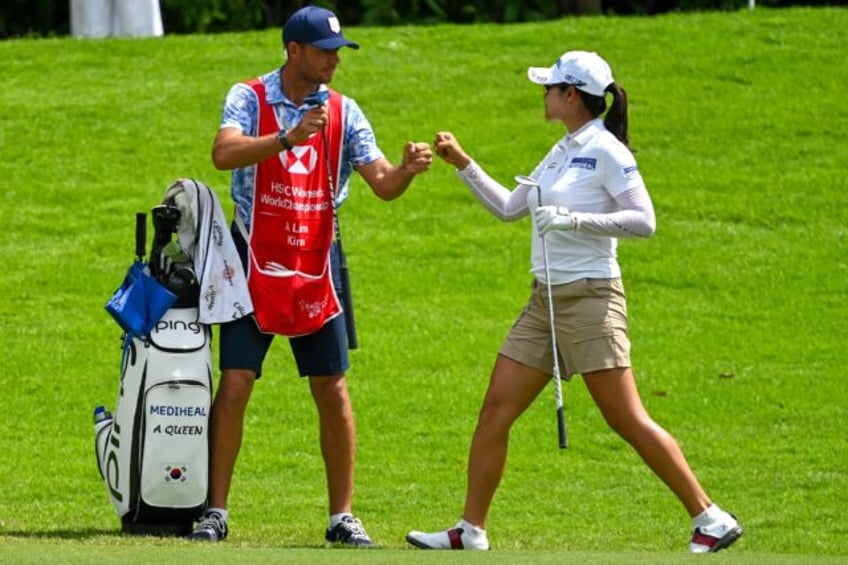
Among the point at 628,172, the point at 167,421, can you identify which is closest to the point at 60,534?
the point at 167,421

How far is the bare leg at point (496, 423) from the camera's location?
7.46 meters

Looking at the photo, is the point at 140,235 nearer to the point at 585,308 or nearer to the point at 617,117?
the point at 585,308

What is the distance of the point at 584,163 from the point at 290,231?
1.14 metres

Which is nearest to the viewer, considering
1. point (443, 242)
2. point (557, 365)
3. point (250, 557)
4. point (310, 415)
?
point (250, 557)

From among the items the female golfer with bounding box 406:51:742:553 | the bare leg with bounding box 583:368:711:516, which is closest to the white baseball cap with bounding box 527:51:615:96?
the female golfer with bounding box 406:51:742:553

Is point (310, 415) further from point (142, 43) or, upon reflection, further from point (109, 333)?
point (142, 43)

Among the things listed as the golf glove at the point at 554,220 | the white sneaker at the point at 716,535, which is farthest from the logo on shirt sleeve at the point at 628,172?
the white sneaker at the point at 716,535

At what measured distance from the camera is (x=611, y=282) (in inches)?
291

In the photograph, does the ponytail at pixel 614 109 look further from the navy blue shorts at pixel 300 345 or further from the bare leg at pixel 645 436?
the navy blue shorts at pixel 300 345

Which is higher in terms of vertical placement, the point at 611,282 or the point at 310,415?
the point at 611,282

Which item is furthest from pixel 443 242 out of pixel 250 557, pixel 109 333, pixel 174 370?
pixel 250 557

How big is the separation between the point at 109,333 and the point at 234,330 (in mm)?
4662

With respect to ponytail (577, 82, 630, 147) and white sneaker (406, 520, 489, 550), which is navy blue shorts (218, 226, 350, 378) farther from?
ponytail (577, 82, 630, 147)

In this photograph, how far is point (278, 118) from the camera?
756 cm
